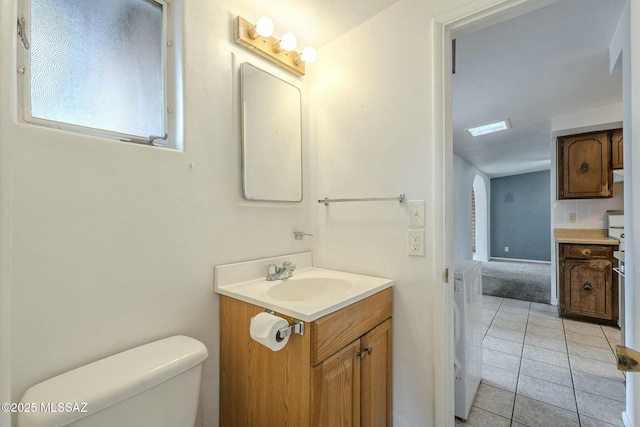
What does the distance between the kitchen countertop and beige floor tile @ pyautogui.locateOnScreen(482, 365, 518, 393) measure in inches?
68.5

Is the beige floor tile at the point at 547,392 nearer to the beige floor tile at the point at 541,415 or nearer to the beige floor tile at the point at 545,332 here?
the beige floor tile at the point at 541,415

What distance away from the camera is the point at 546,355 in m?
2.19

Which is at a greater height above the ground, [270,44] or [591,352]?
[270,44]

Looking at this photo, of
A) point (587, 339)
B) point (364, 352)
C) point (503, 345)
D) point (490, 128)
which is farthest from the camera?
point (490, 128)

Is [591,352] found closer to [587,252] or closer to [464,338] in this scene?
[587,252]

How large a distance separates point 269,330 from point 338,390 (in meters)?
0.39

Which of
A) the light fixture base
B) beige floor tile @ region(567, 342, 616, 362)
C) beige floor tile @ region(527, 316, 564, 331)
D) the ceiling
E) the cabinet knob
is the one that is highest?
the ceiling

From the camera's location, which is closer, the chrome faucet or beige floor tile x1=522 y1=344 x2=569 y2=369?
the chrome faucet

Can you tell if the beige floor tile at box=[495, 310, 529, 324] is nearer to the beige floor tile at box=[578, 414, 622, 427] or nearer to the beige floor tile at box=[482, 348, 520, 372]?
the beige floor tile at box=[482, 348, 520, 372]

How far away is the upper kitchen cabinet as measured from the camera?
2895 mm

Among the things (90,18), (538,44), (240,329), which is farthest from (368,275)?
(538,44)

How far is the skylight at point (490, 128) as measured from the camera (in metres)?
3.14

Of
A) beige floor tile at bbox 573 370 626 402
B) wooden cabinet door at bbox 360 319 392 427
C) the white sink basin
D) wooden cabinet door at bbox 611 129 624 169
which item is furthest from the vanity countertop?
wooden cabinet door at bbox 611 129 624 169

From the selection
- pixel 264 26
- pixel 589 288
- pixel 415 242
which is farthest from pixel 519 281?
pixel 264 26
